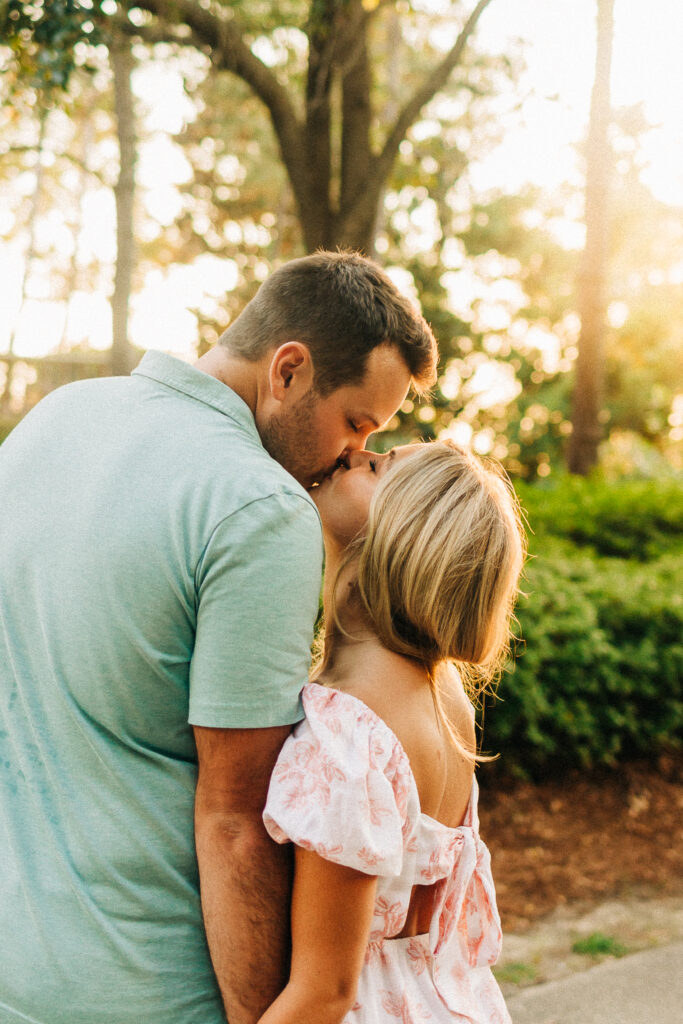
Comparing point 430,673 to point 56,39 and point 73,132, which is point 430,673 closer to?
point 56,39

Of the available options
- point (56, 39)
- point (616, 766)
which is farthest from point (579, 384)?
point (56, 39)

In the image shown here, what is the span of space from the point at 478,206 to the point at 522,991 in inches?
Result: 878

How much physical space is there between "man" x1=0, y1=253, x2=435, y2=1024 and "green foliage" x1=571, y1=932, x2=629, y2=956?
2.87 meters

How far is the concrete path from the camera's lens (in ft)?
11.4

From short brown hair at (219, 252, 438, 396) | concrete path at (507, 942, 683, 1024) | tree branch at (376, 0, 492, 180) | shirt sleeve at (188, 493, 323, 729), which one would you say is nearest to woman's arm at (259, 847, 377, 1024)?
shirt sleeve at (188, 493, 323, 729)

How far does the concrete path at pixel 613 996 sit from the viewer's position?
3479mm

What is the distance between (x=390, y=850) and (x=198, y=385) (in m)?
0.94

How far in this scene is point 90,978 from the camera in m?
1.53

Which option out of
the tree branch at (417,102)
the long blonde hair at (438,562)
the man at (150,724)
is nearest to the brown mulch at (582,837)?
the long blonde hair at (438,562)

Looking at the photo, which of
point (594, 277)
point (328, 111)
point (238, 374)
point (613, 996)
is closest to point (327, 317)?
point (238, 374)

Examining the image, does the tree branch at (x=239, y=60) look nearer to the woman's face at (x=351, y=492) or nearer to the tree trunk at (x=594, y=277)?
the woman's face at (x=351, y=492)

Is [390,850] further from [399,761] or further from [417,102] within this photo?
[417,102]

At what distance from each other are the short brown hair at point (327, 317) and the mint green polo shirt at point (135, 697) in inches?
20.4

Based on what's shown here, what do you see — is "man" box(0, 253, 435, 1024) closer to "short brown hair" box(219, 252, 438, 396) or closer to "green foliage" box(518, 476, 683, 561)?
"short brown hair" box(219, 252, 438, 396)
